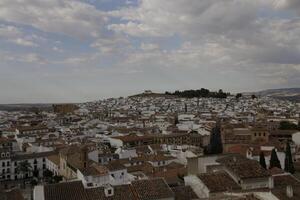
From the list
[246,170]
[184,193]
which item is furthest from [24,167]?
[246,170]

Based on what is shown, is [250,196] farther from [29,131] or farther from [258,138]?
[29,131]

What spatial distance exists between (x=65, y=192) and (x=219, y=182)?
8.72 metres

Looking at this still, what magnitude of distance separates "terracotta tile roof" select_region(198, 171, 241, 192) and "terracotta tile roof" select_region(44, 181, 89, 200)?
6878 millimetres

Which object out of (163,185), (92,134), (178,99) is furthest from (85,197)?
(178,99)

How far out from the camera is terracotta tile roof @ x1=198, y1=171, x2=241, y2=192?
2186 centimetres

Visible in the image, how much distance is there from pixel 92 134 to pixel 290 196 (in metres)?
63.7

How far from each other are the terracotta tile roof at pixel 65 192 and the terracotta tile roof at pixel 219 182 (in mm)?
6878

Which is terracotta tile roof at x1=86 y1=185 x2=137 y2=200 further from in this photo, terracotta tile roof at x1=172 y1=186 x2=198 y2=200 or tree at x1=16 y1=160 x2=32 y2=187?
tree at x1=16 y1=160 x2=32 y2=187

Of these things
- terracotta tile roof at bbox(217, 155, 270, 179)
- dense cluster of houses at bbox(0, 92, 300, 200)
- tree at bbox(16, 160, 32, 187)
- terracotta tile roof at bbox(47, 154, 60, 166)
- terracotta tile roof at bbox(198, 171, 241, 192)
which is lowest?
tree at bbox(16, 160, 32, 187)

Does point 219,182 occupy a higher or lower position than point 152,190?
higher

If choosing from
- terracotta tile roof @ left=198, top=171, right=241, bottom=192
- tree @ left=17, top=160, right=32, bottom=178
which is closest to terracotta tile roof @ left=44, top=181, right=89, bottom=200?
terracotta tile roof @ left=198, top=171, right=241, bottom=192

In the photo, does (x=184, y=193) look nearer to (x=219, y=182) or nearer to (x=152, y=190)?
(x=152, y=190)

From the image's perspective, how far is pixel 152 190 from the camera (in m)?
22.5

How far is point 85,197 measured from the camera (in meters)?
21.7
